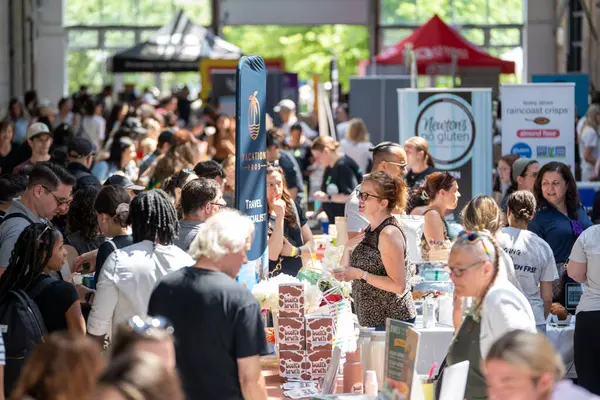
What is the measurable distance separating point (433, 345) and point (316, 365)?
2.17 feet

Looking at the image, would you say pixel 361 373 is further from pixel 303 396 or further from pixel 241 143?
pixel 241 143

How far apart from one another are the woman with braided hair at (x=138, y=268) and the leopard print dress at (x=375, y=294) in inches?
41.8

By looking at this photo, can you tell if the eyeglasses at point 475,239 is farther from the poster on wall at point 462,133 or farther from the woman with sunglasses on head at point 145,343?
the poster on wall at point 462,133

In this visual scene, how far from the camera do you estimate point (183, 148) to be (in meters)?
8.94

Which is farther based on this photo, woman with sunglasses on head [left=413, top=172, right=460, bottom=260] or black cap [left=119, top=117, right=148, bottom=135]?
black cap [left=119, top=117, right=148, bottom=135]

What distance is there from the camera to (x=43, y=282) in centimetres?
476

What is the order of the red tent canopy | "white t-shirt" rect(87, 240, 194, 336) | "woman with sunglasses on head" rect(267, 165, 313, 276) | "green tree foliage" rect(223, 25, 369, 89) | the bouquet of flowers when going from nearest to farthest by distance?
"white t-shirt" rect(87, 240, 194, 336), the bouquet of flowers, "woman with sunglasses on head" rect(267, 165, 313, 276), the red tent canopy, "green tree foliage" rect(223, 25, 369, 89)

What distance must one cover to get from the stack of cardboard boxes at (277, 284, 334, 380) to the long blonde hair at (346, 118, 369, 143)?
8.74 metres

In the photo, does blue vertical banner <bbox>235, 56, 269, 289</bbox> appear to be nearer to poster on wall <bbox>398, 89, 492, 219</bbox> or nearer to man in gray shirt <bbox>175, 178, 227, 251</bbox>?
man in gray shirt <bbox>175, 178, 227, 251</bbox>

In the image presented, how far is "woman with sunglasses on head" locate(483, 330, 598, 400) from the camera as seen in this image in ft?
10.0

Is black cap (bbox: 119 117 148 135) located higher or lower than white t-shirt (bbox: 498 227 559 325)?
higher

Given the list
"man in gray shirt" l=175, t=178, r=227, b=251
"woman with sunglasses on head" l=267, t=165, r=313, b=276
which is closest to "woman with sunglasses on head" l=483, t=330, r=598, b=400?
"man in gray shirt" l=175, t=178, r=227, b=251

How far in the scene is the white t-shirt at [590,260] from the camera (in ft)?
19.6

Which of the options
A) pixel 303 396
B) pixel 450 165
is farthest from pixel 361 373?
Answer: pixel 450 165
